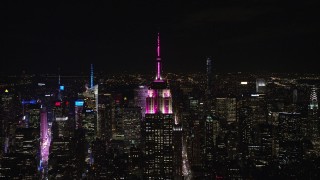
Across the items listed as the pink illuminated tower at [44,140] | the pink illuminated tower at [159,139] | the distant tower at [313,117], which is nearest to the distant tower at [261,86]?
the distant tower at [313,117]

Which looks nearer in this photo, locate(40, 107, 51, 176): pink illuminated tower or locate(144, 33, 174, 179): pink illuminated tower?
locate(144, 33, 174, 179): pink illuminated tower

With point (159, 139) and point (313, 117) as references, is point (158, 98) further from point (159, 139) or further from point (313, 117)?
point (313, 117)

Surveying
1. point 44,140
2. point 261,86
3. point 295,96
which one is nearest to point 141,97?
point 44,140

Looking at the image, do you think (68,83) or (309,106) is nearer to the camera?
(309,106)

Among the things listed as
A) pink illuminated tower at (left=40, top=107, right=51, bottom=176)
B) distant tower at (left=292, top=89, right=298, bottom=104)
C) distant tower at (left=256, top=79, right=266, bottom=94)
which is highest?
distant tower at (left=256, top=79, right=266, bottom=94)

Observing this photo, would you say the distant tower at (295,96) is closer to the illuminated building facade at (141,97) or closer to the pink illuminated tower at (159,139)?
the pink illuminated tower at (159,139)

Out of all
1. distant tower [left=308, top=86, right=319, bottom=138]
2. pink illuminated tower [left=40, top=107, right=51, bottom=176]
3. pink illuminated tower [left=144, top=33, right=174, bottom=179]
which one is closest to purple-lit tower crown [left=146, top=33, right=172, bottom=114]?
pink illuminated tower [left=144, top=33, right=174, bottom=179]

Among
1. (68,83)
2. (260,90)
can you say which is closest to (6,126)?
(68,83)

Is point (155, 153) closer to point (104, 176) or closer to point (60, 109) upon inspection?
point (104, 176)

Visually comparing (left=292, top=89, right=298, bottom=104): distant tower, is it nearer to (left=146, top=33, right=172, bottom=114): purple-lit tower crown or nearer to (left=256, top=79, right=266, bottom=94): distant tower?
(left=256, top=79, right=266, bottom=94): distant tower

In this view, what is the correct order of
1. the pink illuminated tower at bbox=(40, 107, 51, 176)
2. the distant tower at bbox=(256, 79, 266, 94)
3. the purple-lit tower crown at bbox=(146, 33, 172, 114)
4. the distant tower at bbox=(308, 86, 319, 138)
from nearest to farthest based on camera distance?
the pink illuminated tower at bbox=(40, 107, 51, 176) → the distant tower at bbox=(308, 86, 319, 138) → the distant tower at bbox=(256, 79, 266, 94) → the purple-lit tower crown at bbox=(146, 33, 172, 114)
